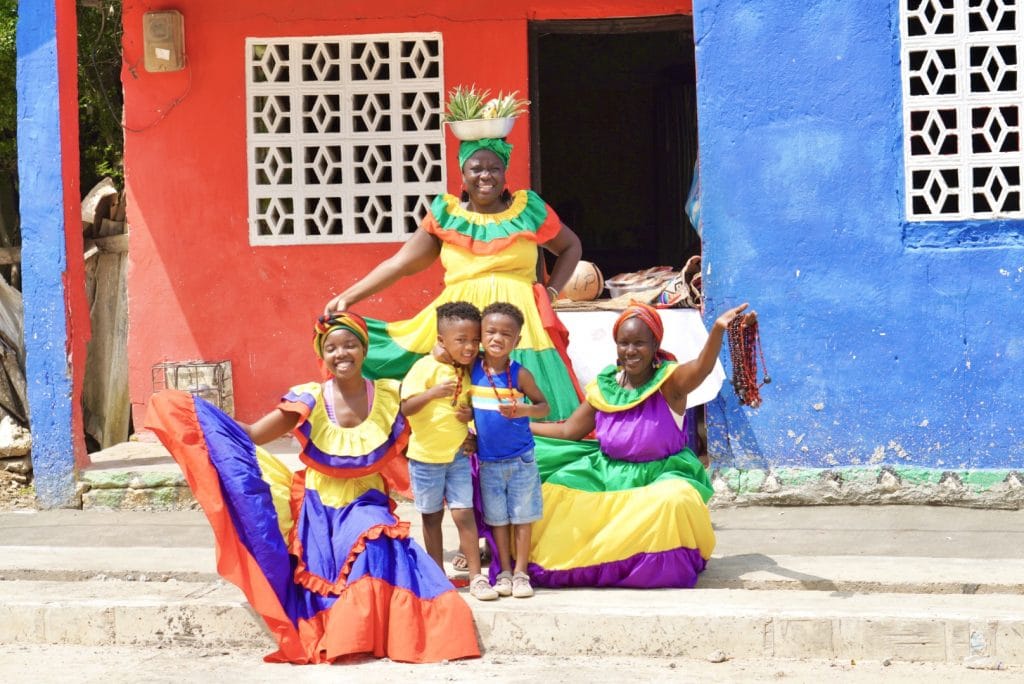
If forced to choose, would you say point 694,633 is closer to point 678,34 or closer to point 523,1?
point 523,1

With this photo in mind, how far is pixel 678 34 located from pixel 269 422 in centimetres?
755

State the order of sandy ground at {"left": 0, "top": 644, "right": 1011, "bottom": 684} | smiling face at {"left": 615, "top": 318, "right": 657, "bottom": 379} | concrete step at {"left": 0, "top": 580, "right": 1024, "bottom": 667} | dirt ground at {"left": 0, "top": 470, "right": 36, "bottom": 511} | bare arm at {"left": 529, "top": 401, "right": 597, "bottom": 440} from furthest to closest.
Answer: dirt ground at {"left": 0, "top": 470, "right": 36, "bottom": 511}
bare arm at {"left": 529, "top": 401, "right": 597, "bottom": 440}
smiling face at {"left": 615, "top": 318, "right": 657, "bottom": 379}
concrete step at {"left": 0, "top": 580, "right": 1024, "bottom": 667}
sandy ground at {"left": 0, "top": 644, "right": 1011, "bottom": 684}

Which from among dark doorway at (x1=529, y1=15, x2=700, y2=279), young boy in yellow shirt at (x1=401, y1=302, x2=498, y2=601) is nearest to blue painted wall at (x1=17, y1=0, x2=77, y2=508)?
young boy in yellow shirt at (x1=401, y1=302, x2=498, y2=601)

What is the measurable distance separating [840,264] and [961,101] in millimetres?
1024

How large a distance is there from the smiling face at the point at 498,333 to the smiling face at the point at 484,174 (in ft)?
3.69

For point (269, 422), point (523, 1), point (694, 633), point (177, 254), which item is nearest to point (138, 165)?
point (177, 254)

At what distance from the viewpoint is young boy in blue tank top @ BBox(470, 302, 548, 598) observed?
18.0 feet

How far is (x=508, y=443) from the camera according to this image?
5.52m

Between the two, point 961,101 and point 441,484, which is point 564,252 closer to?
point 441,484

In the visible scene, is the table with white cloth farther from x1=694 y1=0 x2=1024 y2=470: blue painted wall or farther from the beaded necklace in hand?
the beaded necklace in hand

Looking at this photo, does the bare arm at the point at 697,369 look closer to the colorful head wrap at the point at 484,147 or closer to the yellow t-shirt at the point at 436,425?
the yellow t-shirt at the point at 436,425

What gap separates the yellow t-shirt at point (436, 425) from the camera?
5509mm

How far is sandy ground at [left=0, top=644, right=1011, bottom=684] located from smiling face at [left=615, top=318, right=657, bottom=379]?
122 centimetres

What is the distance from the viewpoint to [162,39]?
8586mm
